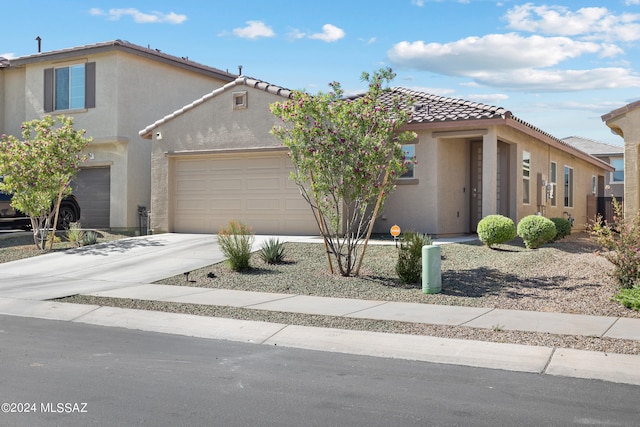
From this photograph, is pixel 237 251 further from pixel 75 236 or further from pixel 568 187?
pixel 568 187

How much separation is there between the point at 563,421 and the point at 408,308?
201 inches

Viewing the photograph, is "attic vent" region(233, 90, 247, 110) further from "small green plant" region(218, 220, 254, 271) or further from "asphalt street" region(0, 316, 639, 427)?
"asphalt street" region(0, 316, 639, 427)

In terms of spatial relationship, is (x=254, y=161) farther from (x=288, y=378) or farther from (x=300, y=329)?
(x=288, y=378)

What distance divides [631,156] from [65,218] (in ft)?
54.2

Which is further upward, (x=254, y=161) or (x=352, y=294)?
(x=254, y=161)

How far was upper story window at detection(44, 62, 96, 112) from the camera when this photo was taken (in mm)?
23062

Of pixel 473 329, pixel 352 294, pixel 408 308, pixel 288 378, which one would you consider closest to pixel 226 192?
pixel 352 294

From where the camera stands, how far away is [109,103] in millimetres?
22625

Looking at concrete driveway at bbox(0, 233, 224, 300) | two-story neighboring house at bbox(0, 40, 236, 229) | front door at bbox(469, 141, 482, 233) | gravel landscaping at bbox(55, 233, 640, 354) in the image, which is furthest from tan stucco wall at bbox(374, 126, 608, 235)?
two-story neighboring house at bbox(0, 40, 236, 229)

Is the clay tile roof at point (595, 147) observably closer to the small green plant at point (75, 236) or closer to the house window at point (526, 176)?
the house window at point (526, 176)

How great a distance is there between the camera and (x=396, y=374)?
22.3 ft

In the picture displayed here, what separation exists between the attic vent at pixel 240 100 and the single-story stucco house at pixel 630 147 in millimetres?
9646

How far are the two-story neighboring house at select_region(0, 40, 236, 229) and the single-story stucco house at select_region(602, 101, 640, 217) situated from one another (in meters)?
14.8

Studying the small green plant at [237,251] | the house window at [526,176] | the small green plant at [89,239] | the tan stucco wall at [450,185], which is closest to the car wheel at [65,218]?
the small green plant at [89,239]
